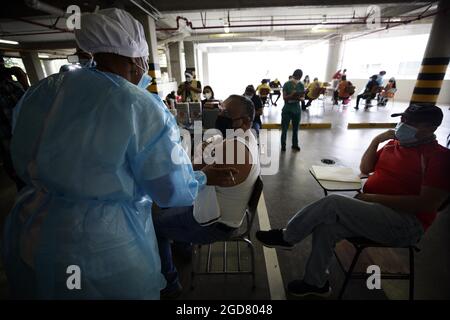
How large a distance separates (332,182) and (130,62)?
57.5 inches

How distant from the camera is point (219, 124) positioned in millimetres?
3061

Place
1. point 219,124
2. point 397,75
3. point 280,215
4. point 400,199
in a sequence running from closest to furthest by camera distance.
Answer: point 400,199 → point 280,215 → point 219,124 → point 397,75

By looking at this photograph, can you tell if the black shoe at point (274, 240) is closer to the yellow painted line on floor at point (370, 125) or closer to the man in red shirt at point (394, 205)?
the man in red shirt at point (394, 205)

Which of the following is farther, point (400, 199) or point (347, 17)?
point (347, 17)

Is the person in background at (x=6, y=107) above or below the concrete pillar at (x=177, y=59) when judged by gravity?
below

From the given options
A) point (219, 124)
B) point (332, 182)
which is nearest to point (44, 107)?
point (332, 182)

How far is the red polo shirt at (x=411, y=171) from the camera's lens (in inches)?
46.0

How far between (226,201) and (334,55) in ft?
46.7

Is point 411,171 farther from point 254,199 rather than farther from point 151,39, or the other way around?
point 151,39

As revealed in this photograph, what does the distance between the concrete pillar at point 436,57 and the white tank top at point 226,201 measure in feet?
21.7

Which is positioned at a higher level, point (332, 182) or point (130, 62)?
point (130, 62)

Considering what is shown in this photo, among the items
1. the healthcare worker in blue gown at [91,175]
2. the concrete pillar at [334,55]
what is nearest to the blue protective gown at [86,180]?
the healthcare worker in blue gown at [91,175]
